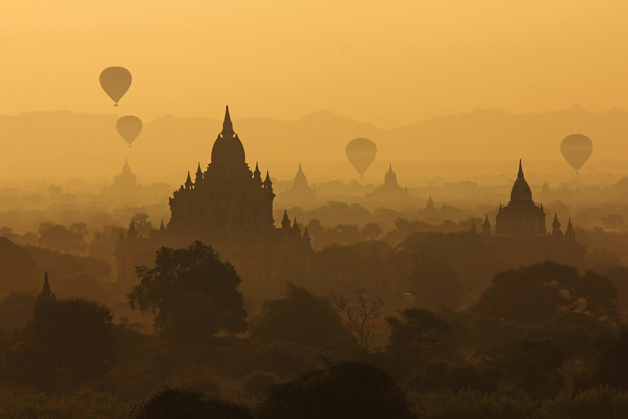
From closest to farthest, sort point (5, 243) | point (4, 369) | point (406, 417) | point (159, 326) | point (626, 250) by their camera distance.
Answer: point (406, 417) → point (4, 369) → point (159, 326) → point (5, 243) → point (626, 250)

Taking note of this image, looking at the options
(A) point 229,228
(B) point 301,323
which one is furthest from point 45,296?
(A) point 229,228

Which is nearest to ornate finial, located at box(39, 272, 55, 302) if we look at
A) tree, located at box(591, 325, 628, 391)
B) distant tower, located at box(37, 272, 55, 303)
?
distant tower, located at box(37, 272, 55, 303)

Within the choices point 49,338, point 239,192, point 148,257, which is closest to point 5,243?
point 148,257

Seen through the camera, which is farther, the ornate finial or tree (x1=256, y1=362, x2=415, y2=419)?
the ornate finial

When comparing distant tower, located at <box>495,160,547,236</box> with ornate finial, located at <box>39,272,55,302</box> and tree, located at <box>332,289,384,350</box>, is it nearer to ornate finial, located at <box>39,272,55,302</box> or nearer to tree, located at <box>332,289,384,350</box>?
tree, located at <box>332,289,384,350</box>

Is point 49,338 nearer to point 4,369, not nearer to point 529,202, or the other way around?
point 4,369

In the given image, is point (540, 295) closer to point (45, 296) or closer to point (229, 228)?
point (45, 296)
